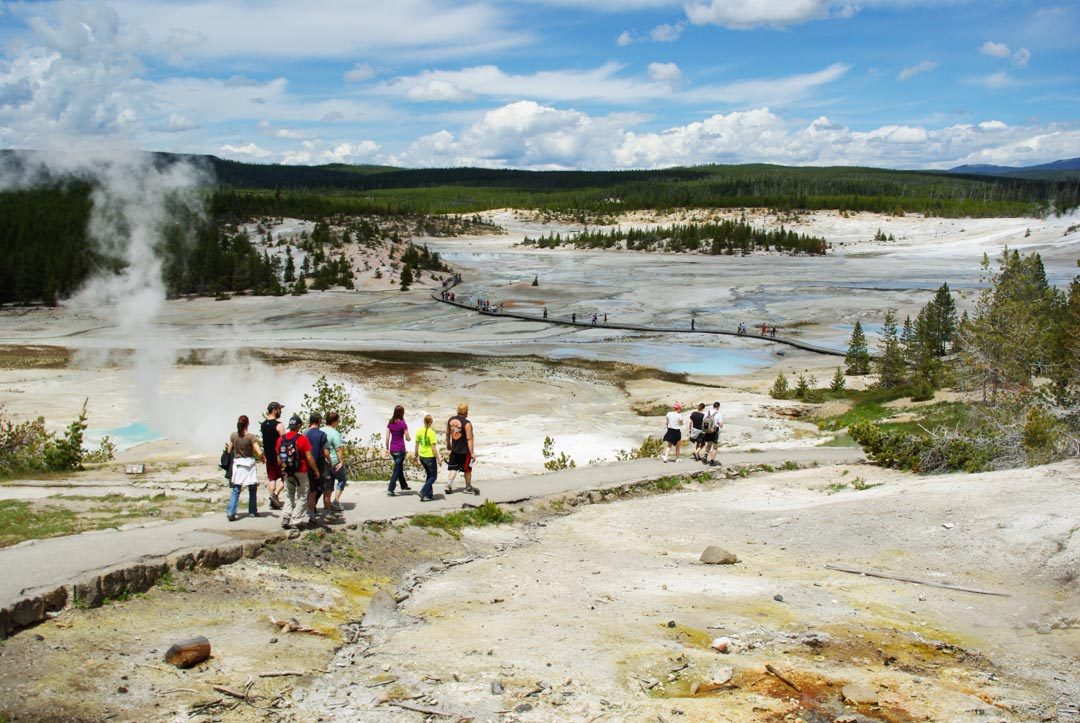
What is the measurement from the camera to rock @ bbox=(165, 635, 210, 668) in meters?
6.75

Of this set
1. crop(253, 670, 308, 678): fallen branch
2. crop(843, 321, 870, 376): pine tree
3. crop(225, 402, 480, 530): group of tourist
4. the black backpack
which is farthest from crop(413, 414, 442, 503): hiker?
crop(843, 321, 870, 376): pine tree

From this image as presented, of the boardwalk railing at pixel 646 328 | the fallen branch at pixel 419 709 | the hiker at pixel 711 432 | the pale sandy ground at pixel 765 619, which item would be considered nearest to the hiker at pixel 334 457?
the pale sandy ground at pixel 765 619

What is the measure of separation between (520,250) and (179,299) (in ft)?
190

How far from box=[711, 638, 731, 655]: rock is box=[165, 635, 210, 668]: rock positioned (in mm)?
4485

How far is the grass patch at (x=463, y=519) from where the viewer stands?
1199 centimetres

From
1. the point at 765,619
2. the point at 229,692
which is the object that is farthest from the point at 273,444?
the point at 765,619

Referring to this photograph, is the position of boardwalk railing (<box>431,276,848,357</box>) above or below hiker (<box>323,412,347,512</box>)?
below

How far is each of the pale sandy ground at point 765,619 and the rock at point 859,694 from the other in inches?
1.9

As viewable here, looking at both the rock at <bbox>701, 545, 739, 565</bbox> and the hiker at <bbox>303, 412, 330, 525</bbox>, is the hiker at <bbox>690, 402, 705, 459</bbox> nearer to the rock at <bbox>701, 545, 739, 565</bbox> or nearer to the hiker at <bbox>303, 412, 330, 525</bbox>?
the rock at <bbox>701, 545, 739, 565</bbox>

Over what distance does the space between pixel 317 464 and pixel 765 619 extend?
5965 millimetres

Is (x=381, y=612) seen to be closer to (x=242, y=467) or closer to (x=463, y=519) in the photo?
(x=242, y=467)

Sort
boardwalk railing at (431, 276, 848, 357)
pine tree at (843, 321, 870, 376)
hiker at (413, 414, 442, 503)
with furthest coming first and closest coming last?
boardwalk railing at (431, 276, 848, 357), pine tree at (843, 321, 870, 376), hiker at (413, 414, 442, 503)

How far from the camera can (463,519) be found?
41.0 feet

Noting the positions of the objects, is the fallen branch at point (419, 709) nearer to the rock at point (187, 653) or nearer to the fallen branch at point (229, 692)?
the fallen branch at point (229, 692)
